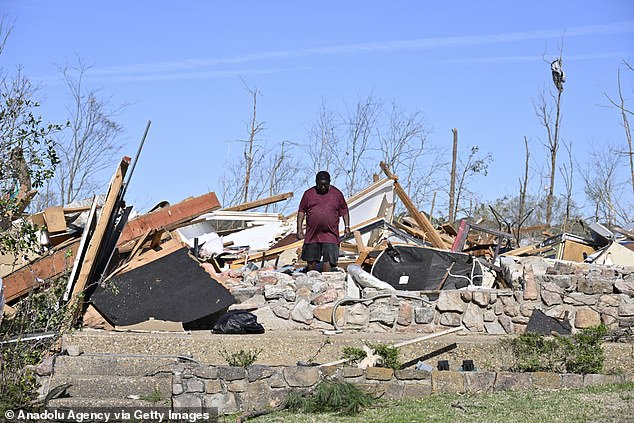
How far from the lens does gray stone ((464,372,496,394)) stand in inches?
302

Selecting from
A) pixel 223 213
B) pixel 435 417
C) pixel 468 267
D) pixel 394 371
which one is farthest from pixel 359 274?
pixel 223 213

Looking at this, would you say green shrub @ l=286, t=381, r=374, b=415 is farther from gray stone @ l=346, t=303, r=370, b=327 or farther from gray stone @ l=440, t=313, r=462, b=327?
gray stone @ l=440, t=313, r=462, b=327

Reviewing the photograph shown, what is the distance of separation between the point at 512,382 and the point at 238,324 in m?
3.24

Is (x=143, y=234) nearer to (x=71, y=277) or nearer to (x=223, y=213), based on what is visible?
(x=71, y=277)

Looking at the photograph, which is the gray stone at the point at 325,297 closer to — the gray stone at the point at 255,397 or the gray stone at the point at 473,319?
the gray stone at the point at 473,319

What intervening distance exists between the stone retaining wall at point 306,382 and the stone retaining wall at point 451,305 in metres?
2.59

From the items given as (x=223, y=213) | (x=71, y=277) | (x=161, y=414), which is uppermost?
(x=223, y=213)

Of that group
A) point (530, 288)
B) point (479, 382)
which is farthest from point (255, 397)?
point (530, 288)

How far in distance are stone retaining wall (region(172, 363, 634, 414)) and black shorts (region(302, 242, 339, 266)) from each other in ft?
14.0

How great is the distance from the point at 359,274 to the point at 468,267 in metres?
1.88

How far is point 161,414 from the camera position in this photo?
729 centimetres

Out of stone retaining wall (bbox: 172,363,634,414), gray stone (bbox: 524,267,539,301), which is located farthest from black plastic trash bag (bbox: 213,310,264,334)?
gray stone (bbox: 524,267,539,301)

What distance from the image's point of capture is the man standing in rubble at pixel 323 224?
38.8 feet

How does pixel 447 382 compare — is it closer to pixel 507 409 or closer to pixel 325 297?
pixel 507 409
